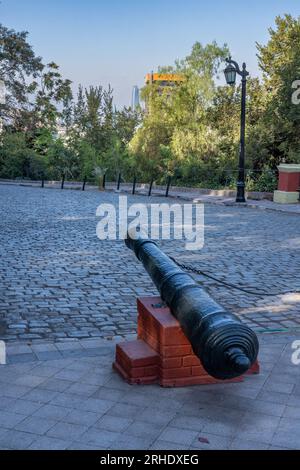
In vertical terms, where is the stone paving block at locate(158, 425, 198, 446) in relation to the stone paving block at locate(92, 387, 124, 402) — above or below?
below

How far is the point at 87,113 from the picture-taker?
4812 centimetres

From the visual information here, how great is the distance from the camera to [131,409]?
4.14m

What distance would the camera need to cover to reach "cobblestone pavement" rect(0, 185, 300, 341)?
21.2 feet

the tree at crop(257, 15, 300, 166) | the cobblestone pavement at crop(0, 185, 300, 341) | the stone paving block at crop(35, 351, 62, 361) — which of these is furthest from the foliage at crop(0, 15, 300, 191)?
the stone paving block at crop(35, 351, 62, 361)

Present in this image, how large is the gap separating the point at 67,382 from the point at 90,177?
37.6 m

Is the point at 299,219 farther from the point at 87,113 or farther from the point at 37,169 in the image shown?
the point at 87,113

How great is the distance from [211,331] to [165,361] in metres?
0.76

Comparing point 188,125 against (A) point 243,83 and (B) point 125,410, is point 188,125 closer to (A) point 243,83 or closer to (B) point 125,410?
(A) point 243,83

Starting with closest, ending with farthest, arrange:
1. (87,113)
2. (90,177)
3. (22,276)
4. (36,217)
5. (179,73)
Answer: (22,276), (36,217), (179,73), (90,177), (87,113)

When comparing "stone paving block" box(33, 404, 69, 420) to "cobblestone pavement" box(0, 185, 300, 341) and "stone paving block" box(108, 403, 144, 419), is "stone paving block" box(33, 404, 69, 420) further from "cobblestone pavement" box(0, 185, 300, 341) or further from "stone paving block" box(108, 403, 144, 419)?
"cobblestone pavement" box(0, 185, 300, 341)

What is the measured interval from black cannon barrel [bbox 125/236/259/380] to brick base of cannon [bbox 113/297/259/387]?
0.15 m

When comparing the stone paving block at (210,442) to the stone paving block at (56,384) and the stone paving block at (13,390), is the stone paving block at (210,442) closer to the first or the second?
the stone paving block at (56,384)

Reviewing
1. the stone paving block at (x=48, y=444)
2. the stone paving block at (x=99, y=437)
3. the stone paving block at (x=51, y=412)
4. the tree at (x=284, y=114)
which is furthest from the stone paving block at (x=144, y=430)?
the tree at (x=284, y=114)
